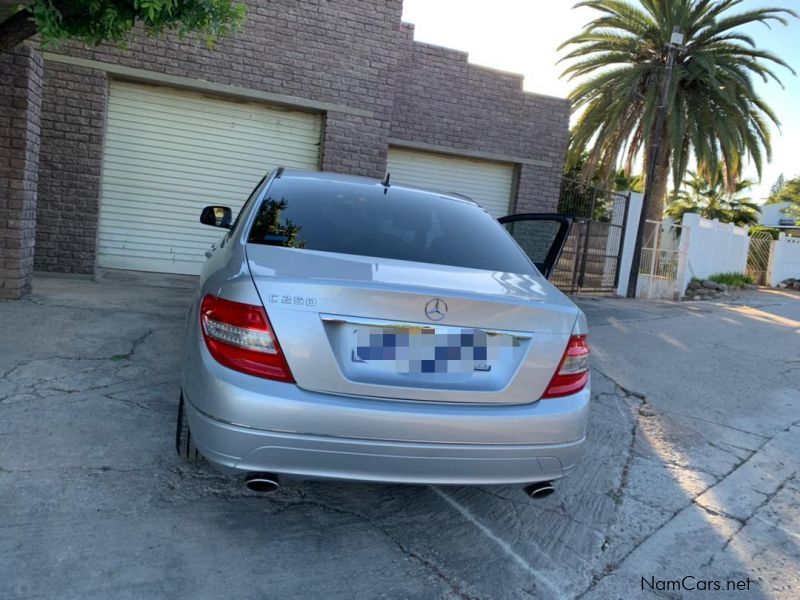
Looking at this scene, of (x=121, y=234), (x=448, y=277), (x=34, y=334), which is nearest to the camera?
(x=448, y=277)

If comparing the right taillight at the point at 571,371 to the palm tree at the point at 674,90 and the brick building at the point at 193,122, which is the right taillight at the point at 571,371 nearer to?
the brick building at the point at 193,122

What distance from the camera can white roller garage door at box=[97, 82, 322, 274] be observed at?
8844 mm

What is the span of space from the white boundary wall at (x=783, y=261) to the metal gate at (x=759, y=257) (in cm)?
15

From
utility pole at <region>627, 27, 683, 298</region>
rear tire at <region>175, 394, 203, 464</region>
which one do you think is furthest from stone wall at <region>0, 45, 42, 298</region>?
utility pole at <region>627, 27, 683, 298</region>

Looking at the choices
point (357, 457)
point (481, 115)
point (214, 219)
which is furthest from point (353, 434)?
point (481, 115)

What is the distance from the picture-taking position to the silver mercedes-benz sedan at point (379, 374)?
239 cm

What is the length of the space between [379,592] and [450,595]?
0.95 ft

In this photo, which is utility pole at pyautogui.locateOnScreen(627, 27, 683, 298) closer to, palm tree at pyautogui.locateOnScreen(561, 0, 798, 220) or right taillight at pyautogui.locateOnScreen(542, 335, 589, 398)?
palm tree at pyautogui.locateOnScreen(561, 0, 798, 220)

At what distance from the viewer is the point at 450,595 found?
2.55 m

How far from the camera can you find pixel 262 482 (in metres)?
2.46

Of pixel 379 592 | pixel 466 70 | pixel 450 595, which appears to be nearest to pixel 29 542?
pixel 379 592

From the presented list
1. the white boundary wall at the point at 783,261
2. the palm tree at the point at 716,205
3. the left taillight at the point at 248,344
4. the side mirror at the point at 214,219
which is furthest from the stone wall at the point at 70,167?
the palm tree at the point at 716,205

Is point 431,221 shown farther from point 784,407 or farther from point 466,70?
point 466,70

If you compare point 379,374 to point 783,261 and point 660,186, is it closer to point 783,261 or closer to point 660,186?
point 660,186
